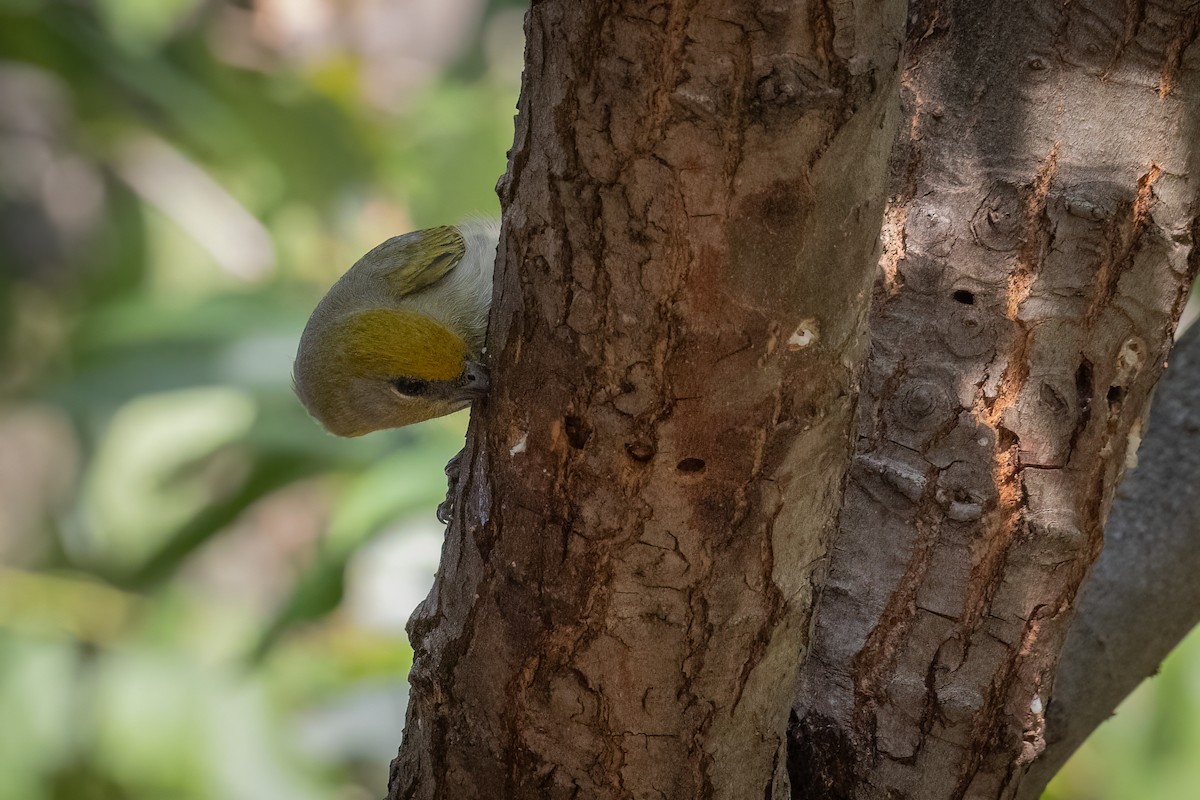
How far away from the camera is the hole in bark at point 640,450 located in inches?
59.9

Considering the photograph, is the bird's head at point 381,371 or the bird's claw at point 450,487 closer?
the bird's claw at point 450,487

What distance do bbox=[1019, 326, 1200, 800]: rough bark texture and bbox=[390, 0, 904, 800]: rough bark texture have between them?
31.2 inches

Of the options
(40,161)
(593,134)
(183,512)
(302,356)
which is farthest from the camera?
(40,161)

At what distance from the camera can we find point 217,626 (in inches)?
220

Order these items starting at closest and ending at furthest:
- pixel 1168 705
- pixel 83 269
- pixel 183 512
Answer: pixel 1168 705 < pixel 183 512 < pixel 83 269

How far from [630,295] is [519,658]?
600mm

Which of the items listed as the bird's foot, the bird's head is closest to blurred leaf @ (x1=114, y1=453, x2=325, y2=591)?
the bird's head

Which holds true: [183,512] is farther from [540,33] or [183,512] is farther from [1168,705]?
[540,33]

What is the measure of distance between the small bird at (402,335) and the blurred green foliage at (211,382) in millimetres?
472

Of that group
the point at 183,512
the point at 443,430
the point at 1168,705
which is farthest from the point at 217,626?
the point at 1168,705

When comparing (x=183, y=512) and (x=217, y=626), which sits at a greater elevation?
(x=183, y=512)

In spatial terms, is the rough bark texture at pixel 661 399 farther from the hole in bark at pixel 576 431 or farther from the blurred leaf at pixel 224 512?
the blurred leaf at pixel 224 512

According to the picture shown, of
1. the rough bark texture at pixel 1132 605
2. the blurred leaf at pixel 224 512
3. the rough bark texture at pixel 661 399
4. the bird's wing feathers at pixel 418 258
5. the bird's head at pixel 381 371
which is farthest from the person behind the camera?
the blurred leaf at pixel 224 512

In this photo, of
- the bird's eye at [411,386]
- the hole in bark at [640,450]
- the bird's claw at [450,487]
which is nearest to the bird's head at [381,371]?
the bird's eye at [411,386]
